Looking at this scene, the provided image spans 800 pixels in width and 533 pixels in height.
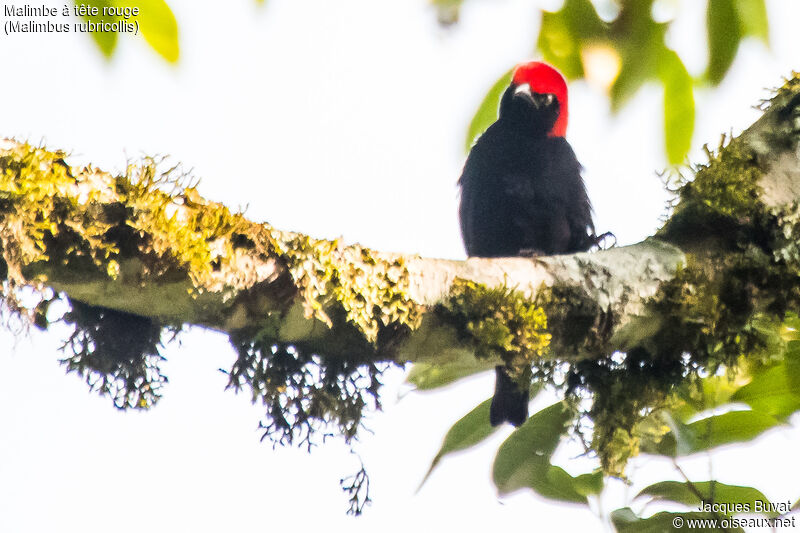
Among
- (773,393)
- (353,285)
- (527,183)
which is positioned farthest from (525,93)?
(353,285)

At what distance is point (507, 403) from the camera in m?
2.03

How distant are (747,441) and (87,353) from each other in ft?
5.06

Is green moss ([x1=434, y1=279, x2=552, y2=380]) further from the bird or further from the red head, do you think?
the red head

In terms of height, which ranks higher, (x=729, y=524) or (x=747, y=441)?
(x=747, y=441)

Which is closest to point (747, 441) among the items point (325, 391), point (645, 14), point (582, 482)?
point (582, 482)

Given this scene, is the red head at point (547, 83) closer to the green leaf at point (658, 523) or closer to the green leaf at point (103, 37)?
the green leaf at point (658, 523)

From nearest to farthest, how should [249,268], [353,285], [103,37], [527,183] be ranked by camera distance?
1. [249,268]
2. [353,285]
3. [103,37]
4. [527,183]

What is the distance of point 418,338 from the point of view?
1487 mm

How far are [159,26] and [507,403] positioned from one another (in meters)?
1.28

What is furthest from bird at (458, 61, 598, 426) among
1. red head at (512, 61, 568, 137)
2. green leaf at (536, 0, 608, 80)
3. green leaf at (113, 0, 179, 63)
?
green leaf at (113, 0, 179, 63)

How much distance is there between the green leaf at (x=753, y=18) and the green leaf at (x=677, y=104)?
20cm

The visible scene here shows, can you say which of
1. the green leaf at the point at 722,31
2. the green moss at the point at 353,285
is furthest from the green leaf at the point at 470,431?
the green leaf at the point at 722,31

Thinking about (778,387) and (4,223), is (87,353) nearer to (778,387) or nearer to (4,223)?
(4,223)

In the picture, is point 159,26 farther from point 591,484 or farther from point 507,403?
point 591,484
